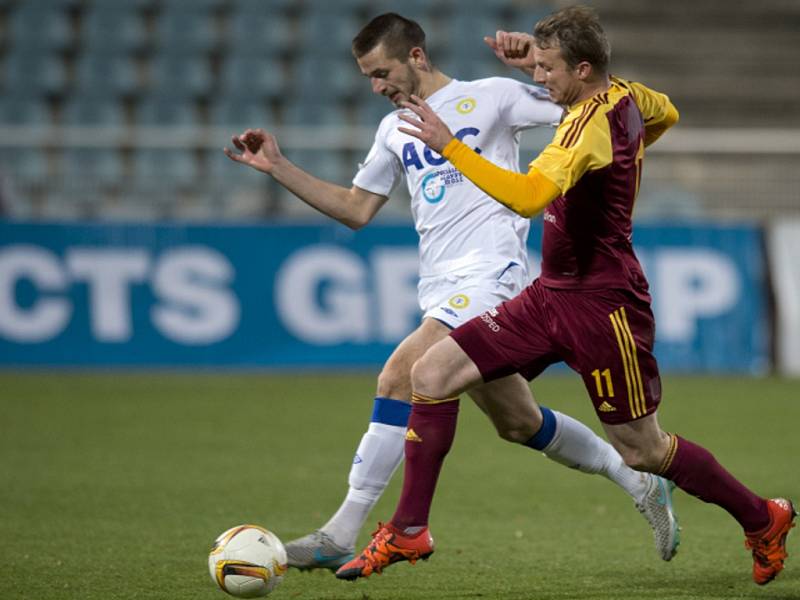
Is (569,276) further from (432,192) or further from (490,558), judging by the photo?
(490,558)

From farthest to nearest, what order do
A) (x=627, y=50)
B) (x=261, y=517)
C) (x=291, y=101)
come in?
(x=627, y=50) → (x=291, y=101) → (x=261, y=517)

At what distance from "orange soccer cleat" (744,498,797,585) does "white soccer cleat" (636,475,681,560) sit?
18.7 inches

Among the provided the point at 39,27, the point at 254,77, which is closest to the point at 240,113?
the point at 254,77

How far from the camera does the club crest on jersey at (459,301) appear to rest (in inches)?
209

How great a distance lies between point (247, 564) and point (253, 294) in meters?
8.62

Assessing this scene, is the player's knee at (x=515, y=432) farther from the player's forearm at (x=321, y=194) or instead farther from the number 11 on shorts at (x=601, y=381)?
the player's forearm at (x=321, y=194)

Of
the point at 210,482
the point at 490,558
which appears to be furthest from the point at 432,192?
the point at 210,482

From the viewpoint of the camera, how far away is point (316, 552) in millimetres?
5105

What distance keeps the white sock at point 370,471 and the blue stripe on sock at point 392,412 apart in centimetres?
2

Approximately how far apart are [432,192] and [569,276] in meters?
0.91

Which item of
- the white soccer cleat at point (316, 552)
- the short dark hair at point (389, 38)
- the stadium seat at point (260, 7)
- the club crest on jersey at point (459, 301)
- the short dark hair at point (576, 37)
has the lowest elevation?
the white soccer cleat at point (316, 552)

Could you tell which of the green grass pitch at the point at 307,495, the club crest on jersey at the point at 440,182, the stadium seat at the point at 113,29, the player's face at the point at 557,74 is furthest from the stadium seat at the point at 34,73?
the player's face at the point at 557,74

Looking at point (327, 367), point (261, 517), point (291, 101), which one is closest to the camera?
point (261, 517)

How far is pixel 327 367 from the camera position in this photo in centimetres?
1341
